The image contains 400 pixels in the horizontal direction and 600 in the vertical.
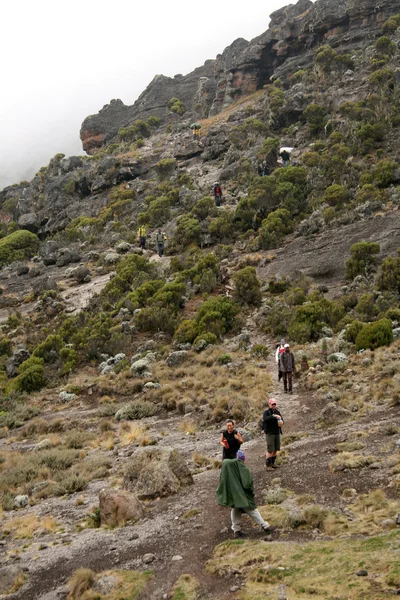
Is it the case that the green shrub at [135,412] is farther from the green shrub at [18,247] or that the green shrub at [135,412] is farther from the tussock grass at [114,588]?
the green shrub at [18,247]

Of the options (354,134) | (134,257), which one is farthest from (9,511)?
(354,134)

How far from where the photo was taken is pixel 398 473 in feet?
27.2

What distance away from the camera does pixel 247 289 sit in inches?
1030

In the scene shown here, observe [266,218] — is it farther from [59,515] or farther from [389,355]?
[59,515]

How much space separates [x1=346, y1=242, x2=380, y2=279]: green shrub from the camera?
2461 centimetres

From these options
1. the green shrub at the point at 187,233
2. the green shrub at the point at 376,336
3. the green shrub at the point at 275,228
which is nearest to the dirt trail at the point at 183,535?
the green shrub at the point at 376,336

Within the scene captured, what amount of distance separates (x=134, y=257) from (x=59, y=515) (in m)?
26.7

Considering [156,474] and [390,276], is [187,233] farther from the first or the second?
[156,474]

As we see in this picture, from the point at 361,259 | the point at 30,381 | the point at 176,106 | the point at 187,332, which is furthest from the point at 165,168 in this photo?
the point at 30,381

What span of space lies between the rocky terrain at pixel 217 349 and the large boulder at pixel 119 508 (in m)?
0.03

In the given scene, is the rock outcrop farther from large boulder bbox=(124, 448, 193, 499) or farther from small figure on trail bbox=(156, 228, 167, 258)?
large boulder bbox=(124, 448, 193, 499)

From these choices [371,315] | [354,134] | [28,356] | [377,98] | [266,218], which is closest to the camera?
[371,315]

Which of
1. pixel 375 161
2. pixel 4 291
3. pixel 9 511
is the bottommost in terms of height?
pixel 9 511

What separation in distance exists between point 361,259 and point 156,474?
58.3 ft
